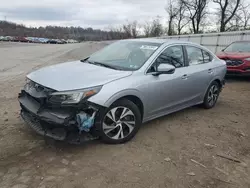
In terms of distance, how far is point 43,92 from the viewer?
10.9ft

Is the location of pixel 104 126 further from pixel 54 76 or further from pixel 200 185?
pixel 200 185

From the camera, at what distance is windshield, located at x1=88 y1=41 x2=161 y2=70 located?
4078 mm

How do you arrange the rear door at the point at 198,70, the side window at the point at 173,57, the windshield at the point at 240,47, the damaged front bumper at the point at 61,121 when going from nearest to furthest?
the damaged front bumper at the point at 61,121
the side window at the point at 173,57
the rear door at the point at 198,70
the windshield at the point at 240,47

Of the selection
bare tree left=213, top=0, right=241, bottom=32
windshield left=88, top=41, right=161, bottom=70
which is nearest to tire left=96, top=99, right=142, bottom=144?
windshield left=88, top=41, right=161, bottom=70

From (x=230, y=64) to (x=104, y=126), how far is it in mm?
7406

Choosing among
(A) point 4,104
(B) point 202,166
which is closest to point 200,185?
(B) point 202,166

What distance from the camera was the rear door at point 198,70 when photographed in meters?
4.81

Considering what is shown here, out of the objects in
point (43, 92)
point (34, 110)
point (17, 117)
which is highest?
point (43, 92)

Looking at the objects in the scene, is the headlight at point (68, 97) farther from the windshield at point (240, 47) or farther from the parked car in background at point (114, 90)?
the windshield at point (240, 47)

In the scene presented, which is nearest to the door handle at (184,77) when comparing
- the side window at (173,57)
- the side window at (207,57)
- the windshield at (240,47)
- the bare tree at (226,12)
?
the side window at (173,57)

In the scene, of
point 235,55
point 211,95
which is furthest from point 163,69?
point 235,55

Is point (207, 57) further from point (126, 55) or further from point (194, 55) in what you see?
point (126, 55)

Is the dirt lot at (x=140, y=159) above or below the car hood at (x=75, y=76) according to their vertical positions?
below

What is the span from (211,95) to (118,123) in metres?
2.95
